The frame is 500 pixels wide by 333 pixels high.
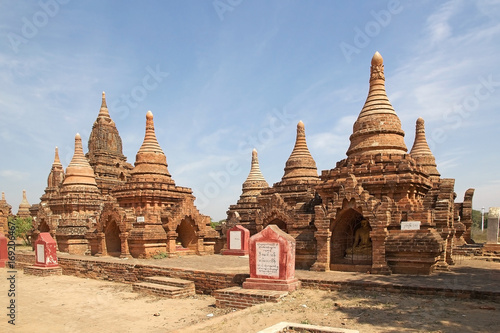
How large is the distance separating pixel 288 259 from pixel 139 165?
1662 cm

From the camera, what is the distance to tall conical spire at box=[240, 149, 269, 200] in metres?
31.2

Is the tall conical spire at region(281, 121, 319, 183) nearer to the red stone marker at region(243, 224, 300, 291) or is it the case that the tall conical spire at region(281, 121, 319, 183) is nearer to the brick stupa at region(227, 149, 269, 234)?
the brick stupa at region(227, 149, 269, 234)

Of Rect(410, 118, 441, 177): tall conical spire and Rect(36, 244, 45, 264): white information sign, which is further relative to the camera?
Rect(410, 118, 441, 177): tall conical spire

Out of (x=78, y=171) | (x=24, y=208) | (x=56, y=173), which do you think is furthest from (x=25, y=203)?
(x=78, y=171)

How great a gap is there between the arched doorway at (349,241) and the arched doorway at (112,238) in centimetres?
1321

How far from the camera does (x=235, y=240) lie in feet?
78.0

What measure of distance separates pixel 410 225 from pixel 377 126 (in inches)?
199

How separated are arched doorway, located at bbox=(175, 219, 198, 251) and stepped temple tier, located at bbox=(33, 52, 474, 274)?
0.26 ft

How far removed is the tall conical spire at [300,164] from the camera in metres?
26.0

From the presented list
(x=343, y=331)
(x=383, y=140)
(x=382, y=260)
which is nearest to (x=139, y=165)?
(x=383, y=140)

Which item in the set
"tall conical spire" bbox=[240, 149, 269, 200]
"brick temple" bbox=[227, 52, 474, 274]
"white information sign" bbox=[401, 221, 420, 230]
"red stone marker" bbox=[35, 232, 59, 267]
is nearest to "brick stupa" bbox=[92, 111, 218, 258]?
"red stone marker" bbox=[35, 232, 59, 267]

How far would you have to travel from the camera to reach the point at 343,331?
7156 mm

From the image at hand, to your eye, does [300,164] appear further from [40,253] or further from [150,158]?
[40,253]

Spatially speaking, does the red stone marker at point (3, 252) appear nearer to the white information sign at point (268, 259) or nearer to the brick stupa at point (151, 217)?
the brick stupa at point (151, 217)
